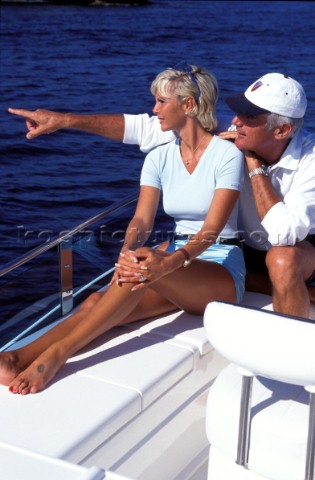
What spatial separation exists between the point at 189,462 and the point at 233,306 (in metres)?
0.67

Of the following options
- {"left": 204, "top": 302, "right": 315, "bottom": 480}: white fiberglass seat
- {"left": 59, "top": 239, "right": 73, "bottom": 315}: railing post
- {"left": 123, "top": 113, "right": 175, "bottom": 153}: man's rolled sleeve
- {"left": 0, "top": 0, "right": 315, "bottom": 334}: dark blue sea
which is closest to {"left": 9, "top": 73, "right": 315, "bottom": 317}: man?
{"left": 123, "top": 113, "right": 175, "bottom": 153}: man's rolled sleeve

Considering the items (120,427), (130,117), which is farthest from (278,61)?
(120,427)

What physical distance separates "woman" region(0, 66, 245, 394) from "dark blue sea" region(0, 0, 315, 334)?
14.0 inches

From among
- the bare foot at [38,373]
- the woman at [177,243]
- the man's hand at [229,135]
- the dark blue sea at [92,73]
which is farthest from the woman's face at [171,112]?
the bare foot at [38,373]

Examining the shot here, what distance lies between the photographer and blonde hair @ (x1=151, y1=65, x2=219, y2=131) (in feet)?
8.38

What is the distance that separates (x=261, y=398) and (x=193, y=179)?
0.88 meters

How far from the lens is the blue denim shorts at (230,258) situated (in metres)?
2.51

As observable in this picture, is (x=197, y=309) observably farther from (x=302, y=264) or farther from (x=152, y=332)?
(x=302, y=264)

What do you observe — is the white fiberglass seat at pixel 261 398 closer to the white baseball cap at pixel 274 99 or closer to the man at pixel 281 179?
the man at pixel 281 179

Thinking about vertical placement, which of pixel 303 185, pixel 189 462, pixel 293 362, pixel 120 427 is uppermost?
pixel 303 185

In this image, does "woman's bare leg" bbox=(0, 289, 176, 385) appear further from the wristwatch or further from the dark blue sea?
the wristwatch

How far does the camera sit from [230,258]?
2.53 m

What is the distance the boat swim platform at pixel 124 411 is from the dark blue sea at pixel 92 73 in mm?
465

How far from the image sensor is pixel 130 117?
288 centimetres
